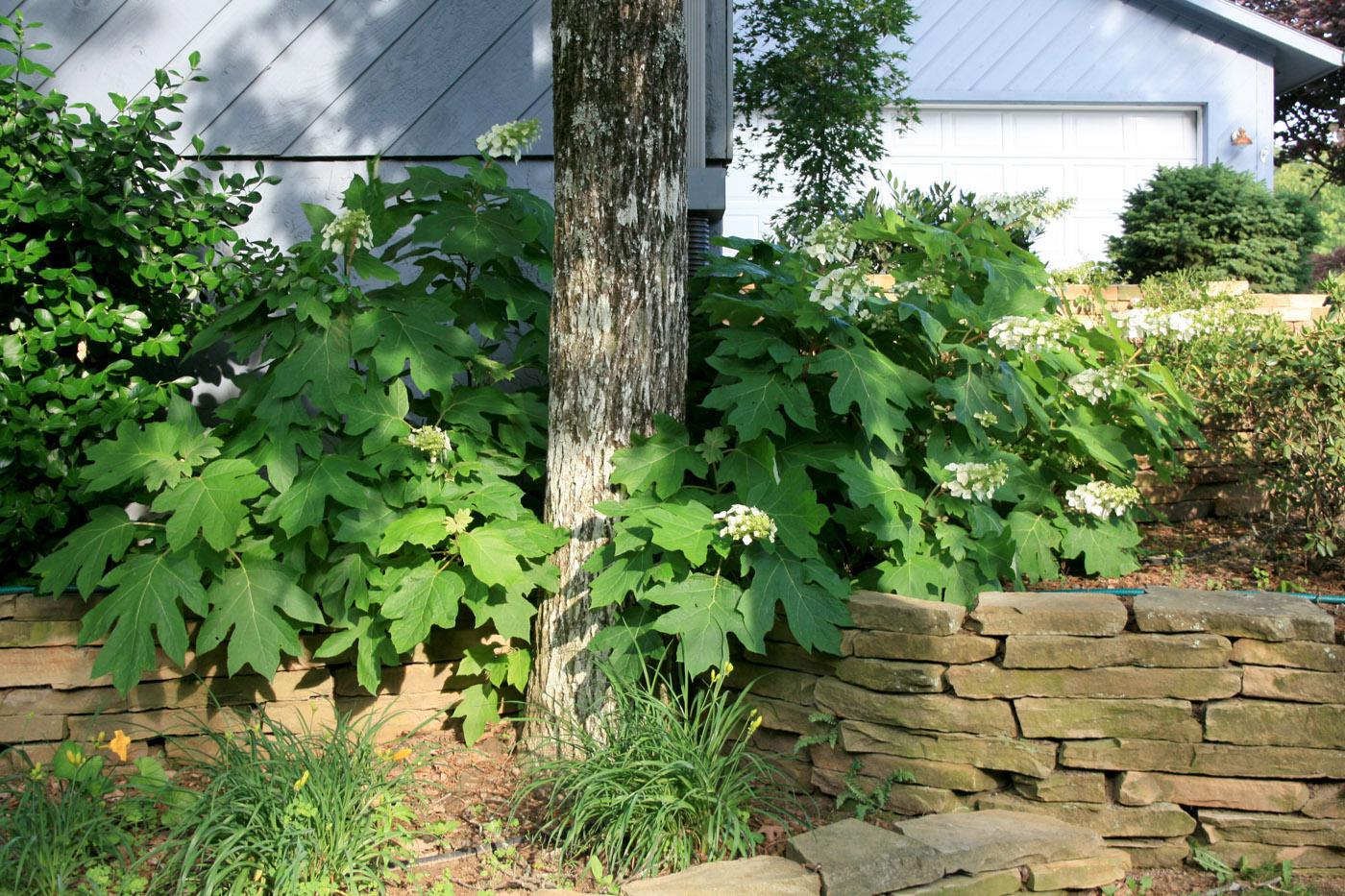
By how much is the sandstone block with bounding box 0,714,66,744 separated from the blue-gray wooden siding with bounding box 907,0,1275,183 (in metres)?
11.1

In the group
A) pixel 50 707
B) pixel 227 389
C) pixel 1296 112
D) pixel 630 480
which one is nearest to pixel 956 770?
pixel 630 480

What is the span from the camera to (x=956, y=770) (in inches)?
119

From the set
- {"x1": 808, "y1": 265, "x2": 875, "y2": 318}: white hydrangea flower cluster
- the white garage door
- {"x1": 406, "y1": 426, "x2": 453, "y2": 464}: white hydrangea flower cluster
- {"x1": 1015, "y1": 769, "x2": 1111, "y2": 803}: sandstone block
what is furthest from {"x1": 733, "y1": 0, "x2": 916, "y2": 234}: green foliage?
{"x1": 1015, "y1": 769, "x2": 1111, "y2": 803}: sandstone block

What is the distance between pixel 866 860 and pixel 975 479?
47.1 inches

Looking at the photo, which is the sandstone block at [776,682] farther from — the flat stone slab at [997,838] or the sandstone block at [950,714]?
the flat stone slab at [997,838]

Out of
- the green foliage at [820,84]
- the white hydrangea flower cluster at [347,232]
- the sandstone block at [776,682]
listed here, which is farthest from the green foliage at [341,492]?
the green foliage at [820,84]

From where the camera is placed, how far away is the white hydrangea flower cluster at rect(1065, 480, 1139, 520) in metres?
3.55

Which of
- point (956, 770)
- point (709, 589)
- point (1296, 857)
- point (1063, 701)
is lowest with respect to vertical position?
point (1296, 857)

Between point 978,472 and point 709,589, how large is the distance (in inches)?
34.6

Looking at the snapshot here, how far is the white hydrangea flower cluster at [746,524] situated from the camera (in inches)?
116

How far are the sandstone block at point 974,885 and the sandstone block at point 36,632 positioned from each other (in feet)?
8.19

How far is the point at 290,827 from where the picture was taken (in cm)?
260

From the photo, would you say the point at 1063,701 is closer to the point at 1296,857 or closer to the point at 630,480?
the point at 1296,857

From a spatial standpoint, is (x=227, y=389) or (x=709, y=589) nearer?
(x=709, y=589)
